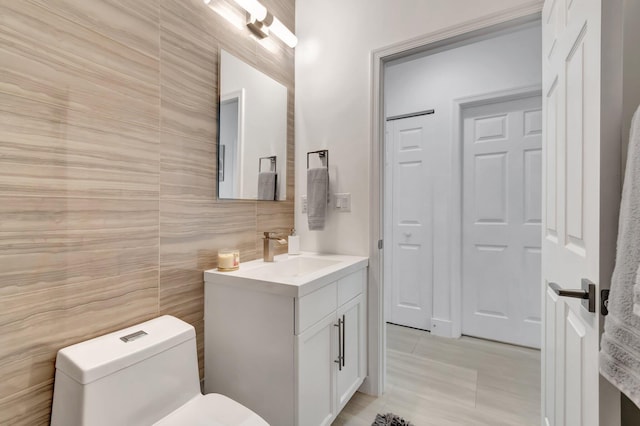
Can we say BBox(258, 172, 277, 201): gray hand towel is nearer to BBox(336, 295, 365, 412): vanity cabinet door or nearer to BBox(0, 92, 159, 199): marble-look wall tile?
BBox(0, 92, 159, 199): marble-look wall tile

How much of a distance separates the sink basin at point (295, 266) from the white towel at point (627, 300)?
3.87ft

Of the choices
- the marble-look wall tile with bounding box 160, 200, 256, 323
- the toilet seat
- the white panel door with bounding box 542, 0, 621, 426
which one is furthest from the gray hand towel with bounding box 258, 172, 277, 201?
the white panel door with bounding box 542, 0, 621, 426

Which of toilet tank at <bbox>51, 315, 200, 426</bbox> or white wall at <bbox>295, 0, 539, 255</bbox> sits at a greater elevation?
white wall at <bbox>295, 0, 539, 255</bbox>

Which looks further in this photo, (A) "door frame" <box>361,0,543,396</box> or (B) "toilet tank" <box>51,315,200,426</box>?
(A) "door frame" <box>361,0,543,396</box>

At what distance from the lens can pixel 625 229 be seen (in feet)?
1.87

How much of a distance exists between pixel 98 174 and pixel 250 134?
0.81 metres

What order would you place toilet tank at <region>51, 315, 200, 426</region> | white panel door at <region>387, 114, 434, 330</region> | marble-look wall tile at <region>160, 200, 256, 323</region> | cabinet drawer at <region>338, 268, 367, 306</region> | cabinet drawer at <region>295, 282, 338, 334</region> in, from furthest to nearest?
white panel door at <region>387, 114, 434, 330</region>
cabinet drawer at <region>338, 268, 367, 306</region>
marble-look wall tile at <region>160, 200, 256, 323</region>
cabinet drawer at <region>295, 282, 338, 334</region>
toilet tank at <region>51, 315, 200, 426</region>

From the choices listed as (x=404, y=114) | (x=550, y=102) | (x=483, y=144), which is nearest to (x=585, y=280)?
(x=550, y=102)

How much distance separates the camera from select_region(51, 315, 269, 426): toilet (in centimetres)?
86

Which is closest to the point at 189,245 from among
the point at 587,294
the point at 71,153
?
the point at 71,153

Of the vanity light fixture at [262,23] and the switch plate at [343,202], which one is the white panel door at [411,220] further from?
the vanity light fixture at [262,23]

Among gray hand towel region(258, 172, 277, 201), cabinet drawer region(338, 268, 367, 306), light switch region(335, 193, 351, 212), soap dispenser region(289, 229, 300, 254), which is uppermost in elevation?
gray hand towel region(258, 172, 277, 201)

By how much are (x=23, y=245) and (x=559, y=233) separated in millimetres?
1693

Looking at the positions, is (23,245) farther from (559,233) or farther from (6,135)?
(559,233)
